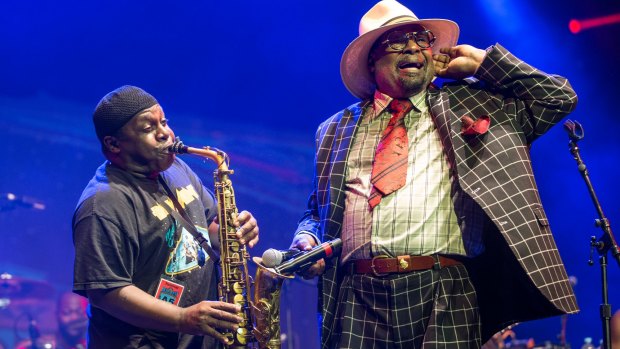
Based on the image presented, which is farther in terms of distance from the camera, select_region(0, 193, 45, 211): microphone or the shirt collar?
select_region(0, 193, 45, 211): microphone

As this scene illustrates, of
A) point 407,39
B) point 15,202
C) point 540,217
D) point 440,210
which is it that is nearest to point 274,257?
point 440,210

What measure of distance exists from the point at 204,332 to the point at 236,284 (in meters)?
0.48

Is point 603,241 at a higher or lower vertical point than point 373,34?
lower

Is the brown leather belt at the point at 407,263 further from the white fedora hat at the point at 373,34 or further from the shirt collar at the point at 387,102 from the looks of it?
the white fedora hat at the point at 373,34

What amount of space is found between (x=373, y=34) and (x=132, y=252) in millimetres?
1694

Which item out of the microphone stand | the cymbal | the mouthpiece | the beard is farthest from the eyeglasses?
the cymbal

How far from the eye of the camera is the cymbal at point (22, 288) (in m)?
7.18

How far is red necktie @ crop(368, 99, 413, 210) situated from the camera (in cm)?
342

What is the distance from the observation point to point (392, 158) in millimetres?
3496

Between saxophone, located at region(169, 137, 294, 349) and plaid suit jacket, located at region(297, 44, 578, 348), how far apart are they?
262mm

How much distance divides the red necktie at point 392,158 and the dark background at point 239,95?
14.2 feet

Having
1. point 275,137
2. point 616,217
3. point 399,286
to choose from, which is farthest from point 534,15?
point 399,286

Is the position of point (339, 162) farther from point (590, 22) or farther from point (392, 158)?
point (590, 22)

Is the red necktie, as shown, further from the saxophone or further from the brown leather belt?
the saxophone
